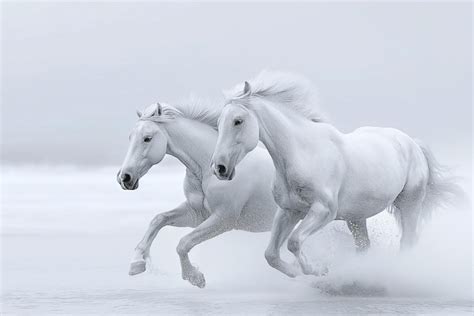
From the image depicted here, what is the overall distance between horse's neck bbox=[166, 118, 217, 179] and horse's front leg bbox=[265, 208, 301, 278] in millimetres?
1293

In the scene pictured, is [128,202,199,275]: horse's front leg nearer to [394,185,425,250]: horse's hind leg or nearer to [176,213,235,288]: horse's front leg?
[176,213,235,288]: horse's front leg

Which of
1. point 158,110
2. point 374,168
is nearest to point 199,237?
point 158,110

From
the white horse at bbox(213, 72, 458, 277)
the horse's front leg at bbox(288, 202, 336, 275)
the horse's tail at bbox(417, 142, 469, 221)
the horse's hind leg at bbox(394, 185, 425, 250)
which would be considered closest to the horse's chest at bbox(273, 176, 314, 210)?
the white horse at bbox(213, 72, 458, 277)

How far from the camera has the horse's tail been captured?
14.3m

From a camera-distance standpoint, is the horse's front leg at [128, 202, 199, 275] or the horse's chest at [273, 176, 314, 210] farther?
the horse's front leg at [128, 202, 199, 275]

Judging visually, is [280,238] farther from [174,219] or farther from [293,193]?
[174,219]

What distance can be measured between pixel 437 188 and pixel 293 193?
11.2ft

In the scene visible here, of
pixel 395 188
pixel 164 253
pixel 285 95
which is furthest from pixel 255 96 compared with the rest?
pixel 164 253

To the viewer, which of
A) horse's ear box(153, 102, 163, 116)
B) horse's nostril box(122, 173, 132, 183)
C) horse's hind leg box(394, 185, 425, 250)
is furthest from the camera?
horse's hind leg box(394, 185, 425, 250)

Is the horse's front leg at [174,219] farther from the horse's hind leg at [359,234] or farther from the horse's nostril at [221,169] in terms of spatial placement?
the horse's hind leg at [359,234]

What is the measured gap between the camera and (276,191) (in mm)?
11805

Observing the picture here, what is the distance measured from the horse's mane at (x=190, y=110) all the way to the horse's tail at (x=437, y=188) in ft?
9.09

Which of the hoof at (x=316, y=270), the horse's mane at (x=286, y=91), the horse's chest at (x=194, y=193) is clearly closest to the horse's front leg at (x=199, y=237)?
the horse's chest at (x=194, y=193)

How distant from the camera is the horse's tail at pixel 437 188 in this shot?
46.9ft
